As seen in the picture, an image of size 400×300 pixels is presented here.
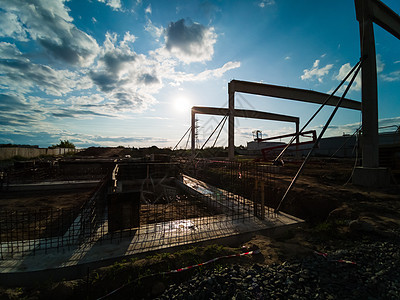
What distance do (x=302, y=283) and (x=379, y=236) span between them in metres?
2.56

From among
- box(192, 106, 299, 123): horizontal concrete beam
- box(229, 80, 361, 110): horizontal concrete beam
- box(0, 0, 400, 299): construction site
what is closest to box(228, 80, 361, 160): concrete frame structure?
box(229, 80, 361, 110): horizontal concrete beam

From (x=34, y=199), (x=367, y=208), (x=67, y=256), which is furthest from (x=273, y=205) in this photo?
(x=34, y=199)

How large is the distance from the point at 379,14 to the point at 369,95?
12.7 ft

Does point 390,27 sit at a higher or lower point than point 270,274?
higher

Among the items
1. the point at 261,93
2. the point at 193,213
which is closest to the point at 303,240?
the point at 193,213

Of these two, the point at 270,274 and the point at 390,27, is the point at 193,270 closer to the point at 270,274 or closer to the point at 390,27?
the point at 270,274

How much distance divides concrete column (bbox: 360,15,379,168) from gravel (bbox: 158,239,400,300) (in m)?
6.19

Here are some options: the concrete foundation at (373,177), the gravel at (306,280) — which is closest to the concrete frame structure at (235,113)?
the concrete foundation at (373,177)

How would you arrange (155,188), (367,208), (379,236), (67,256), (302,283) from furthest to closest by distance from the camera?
(155,188) → (367,208) → (379,236) → (67,256) → (302,283)

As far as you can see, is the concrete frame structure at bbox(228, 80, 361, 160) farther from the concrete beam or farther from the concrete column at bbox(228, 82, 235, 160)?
the concrete beam

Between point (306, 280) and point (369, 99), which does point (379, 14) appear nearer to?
point (369, 99)

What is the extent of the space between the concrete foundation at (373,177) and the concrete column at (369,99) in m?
0.25

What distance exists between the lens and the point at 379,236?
11.7 feet

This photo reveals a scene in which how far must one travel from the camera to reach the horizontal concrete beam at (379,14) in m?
7.50
